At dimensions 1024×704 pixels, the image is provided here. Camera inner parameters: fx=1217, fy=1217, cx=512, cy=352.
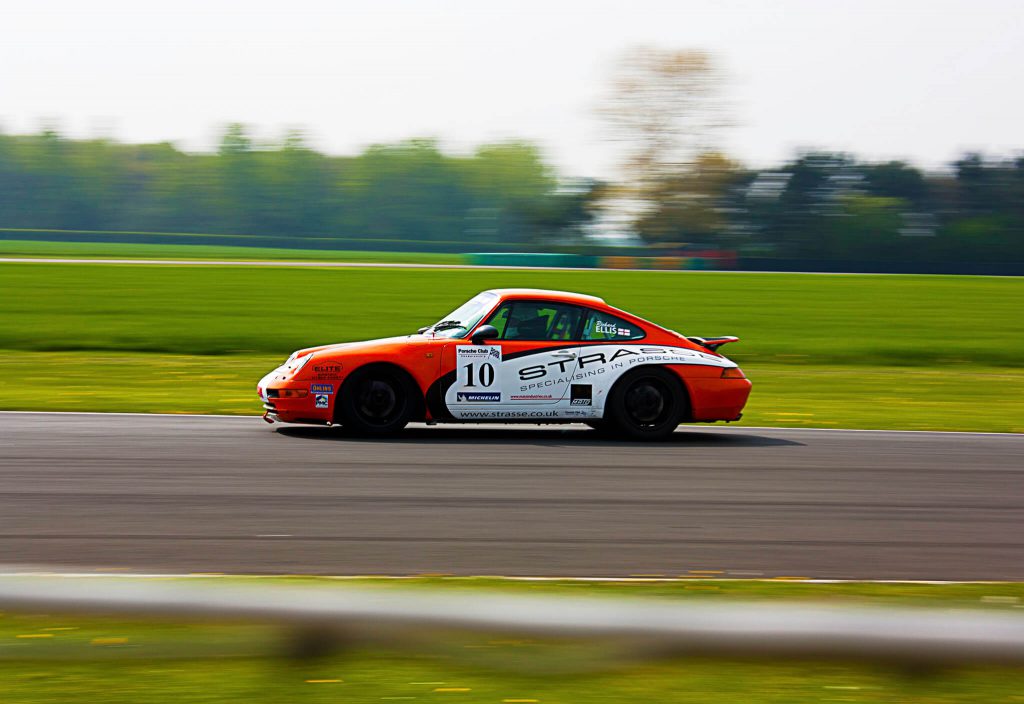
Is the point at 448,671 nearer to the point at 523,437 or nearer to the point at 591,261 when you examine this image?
the point at 523,437

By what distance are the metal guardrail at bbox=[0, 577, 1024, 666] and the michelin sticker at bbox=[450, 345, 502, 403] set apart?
7.84 m

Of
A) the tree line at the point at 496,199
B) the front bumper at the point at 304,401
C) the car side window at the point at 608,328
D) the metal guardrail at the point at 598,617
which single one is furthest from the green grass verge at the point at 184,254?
the metal guardrail at the point at 598,617

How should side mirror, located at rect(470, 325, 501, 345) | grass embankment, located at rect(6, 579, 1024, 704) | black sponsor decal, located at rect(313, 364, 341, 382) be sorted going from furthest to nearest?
side mirror, located at rect(470, 325, 501, 345) → black sponsor decal, located at rect(313, 364, 341, 382) → grass embankment, located at rect(6, 579, 1024, 704)

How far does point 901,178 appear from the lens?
284ft

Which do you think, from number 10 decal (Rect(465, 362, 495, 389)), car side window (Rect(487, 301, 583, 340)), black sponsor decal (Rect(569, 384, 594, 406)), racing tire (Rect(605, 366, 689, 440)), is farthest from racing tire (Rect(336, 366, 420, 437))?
racing tire (Rect(605, 366, 689, 440))

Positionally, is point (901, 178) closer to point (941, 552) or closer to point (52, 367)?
point (52, 367)

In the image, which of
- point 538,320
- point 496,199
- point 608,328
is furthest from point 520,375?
point 496,199

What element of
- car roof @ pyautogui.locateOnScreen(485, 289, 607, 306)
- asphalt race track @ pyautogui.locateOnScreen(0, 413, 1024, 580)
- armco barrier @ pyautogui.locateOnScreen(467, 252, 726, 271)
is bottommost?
asphalt race track @ pyautogui.locateOnScreen(0, 413, 1024, 580)

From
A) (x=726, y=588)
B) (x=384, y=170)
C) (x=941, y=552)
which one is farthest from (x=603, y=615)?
(x=384, y=170)

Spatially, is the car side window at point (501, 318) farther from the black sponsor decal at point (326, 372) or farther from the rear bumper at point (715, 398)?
the rear bumper at point (715, 398)

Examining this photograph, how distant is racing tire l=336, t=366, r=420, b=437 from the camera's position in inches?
411

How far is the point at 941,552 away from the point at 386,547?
3.03 meters

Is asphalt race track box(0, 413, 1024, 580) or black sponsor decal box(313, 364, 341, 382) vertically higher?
black sponsor decal box(313, 364, 341, 382)

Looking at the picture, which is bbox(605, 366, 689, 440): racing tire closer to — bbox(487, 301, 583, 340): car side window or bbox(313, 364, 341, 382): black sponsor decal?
bbox(487, 301, 583, 340): car side window
